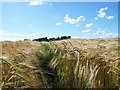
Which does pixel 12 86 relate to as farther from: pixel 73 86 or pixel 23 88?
pixel 73 86

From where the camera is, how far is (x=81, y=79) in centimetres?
281

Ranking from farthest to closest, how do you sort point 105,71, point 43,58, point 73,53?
point 43,58 → point 73,53 → point 105,71

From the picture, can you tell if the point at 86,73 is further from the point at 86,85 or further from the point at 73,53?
the point at 73,53

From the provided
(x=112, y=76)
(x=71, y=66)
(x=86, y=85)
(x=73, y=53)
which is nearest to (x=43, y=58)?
(x=73, y=53)

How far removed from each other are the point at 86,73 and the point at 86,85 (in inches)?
6.2

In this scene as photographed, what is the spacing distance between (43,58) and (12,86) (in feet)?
3.00

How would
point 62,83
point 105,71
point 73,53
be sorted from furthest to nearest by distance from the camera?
point 73,53 → point 105,71 → point 62,83

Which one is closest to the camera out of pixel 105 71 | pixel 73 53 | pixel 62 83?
pixel 62 83

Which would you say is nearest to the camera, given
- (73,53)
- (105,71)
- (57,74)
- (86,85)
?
(86,85)

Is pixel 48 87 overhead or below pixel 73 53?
below

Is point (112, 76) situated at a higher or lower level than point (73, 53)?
lower

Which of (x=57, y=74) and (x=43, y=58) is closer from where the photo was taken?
(x=57, y=74)

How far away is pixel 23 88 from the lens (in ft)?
10.1

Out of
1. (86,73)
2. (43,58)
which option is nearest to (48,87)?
(86,73)
